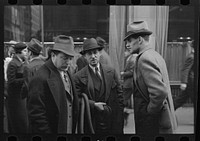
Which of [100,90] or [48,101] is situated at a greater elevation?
[100,90]

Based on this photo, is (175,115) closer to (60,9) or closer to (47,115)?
(47,115)

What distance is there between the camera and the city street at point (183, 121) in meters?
4.14

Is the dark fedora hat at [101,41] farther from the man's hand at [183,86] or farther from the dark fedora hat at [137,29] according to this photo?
the man's hand at [183,86]

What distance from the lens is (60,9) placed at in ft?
13.3

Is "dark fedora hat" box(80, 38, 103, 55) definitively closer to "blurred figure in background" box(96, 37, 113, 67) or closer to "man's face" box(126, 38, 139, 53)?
"blurred figure in background" box(96, 37, 113, 67)

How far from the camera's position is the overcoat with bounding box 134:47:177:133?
411 cm

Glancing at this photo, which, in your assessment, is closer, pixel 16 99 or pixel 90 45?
pixel 90 45

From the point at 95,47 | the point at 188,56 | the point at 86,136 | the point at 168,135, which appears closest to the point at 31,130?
the point at 86,136

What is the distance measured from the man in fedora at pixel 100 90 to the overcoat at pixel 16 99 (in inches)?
27.1

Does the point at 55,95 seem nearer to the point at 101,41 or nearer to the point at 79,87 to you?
the point at 79,87

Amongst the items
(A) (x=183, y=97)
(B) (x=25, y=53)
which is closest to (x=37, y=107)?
(B) (x=25, y=53)

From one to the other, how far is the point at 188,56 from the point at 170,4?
64cm

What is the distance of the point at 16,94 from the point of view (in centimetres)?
420

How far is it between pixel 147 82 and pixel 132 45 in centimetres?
47
